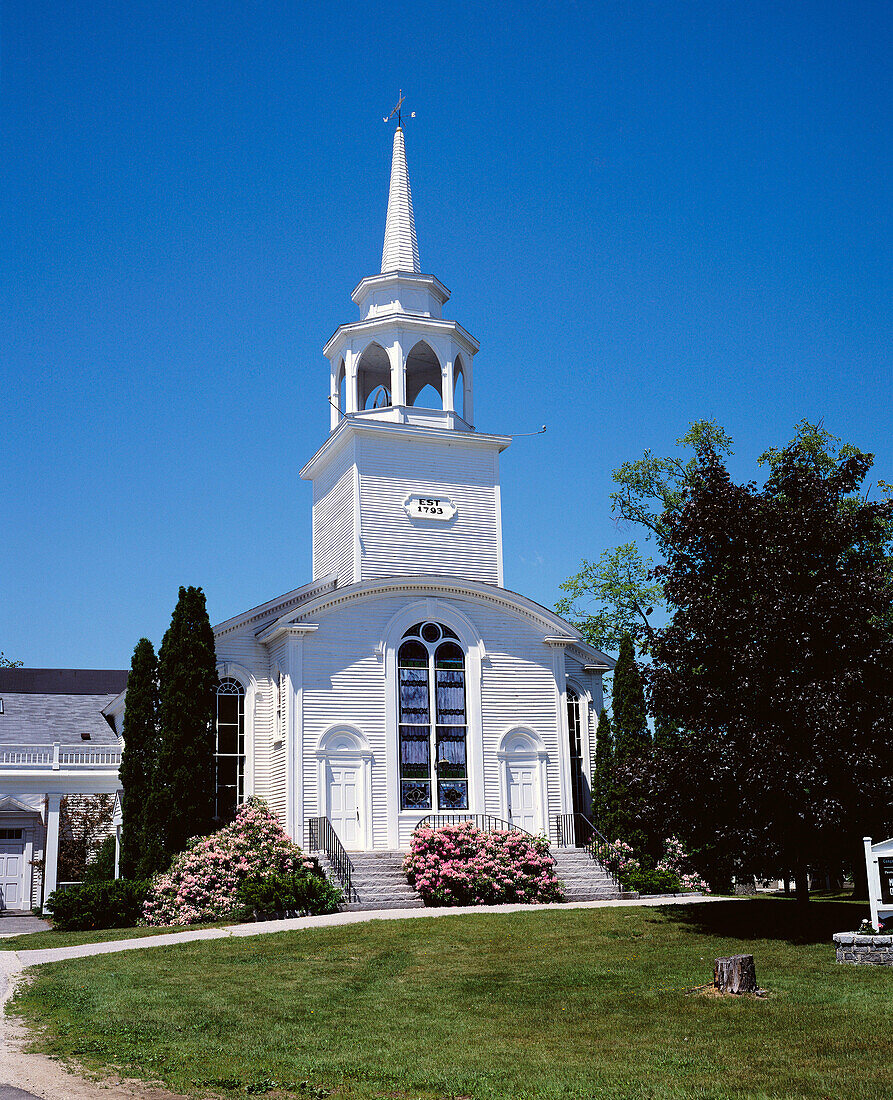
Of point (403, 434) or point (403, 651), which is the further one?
point (403, 434)

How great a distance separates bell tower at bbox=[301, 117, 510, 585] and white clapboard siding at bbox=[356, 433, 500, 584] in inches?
1.1

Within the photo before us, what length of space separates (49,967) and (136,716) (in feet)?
34.6

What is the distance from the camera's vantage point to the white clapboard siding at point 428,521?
28953 millimetres

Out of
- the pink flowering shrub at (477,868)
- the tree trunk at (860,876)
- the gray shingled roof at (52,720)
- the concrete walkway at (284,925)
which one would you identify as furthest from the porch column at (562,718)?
the gray shingled roof at (52,720)

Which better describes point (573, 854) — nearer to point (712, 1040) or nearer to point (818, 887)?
point (818, 887)

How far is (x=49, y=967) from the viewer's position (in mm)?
15383

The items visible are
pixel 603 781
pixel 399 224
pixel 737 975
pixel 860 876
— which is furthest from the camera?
pixel 399 224

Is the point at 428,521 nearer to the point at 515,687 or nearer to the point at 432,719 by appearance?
the point at 515,687

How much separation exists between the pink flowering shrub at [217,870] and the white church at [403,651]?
1.49 metres

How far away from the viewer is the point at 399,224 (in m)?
32.4

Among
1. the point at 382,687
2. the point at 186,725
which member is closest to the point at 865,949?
the point at 382,687

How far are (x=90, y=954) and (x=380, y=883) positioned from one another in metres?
7.76

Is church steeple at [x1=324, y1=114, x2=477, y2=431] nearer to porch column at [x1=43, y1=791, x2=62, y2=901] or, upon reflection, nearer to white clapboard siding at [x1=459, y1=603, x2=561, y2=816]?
white clapboard siding at [x1=459, y1=603, x2=561, y2=816]

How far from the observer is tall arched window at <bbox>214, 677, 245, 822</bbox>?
26.5 meters
